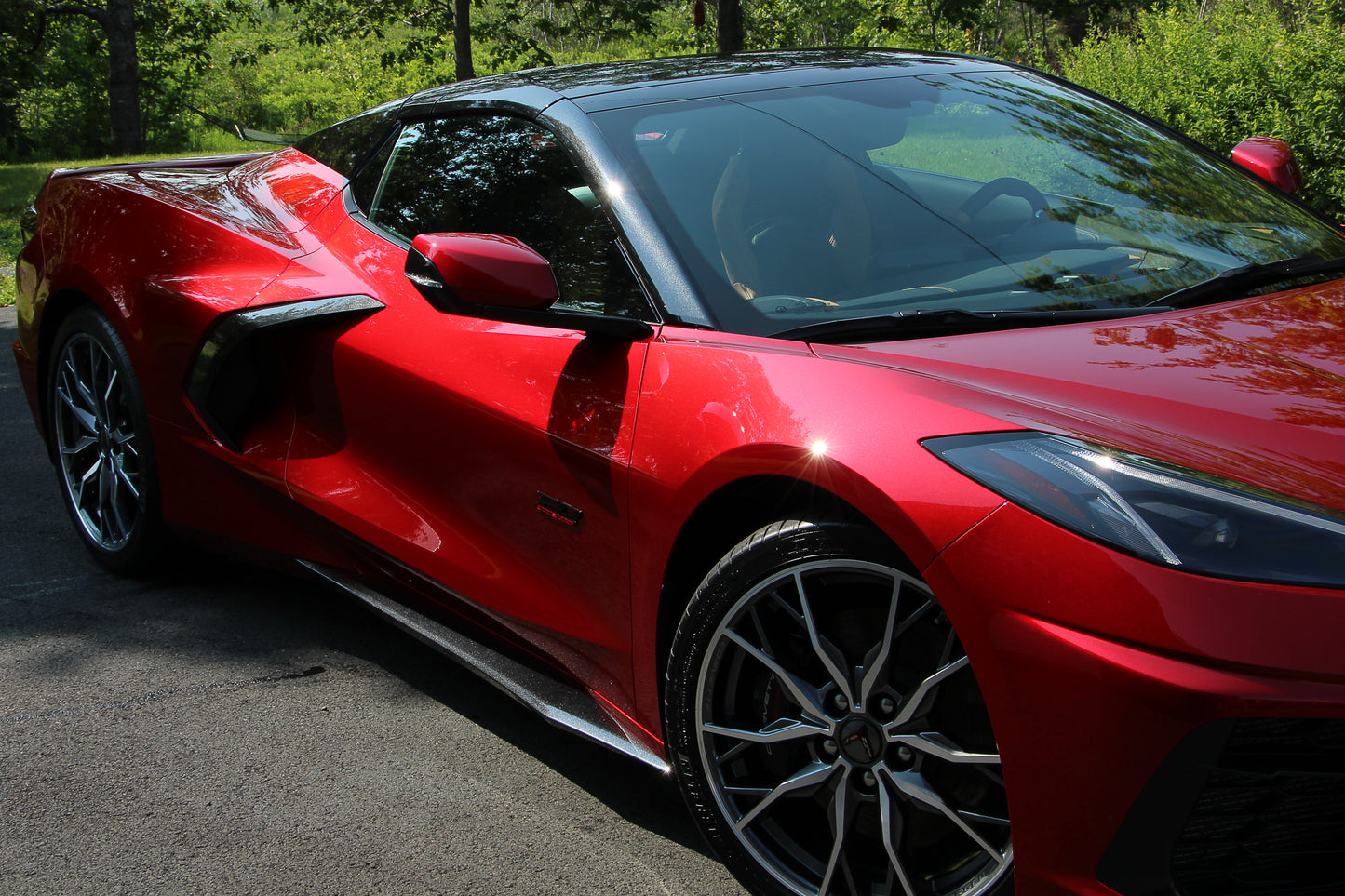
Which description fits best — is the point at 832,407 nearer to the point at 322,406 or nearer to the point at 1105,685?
the point at 1105,685

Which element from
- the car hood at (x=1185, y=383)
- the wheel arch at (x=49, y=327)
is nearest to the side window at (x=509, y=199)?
the car hood at (x=1185, y=383)

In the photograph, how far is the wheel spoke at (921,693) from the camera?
5.24ft

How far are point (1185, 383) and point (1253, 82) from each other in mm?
8236

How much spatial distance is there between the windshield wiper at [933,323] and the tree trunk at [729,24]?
567 inches

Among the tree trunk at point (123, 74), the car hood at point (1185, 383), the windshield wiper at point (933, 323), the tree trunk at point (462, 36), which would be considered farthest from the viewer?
the tree trunk at point (462, 36)

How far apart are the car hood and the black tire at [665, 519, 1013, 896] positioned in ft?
1.04

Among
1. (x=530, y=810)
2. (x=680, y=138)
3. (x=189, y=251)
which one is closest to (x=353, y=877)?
(x=530, y=810)

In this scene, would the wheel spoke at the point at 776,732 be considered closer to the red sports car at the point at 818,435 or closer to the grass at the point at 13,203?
the red sports car at the point at 818,435

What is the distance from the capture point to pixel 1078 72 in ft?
39.7

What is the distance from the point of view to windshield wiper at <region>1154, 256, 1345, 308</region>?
6.95ft

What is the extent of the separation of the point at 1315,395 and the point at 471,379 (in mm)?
1516

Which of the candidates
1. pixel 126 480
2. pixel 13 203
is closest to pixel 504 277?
pixel 126 480

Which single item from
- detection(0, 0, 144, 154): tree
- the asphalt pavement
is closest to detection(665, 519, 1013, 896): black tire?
the asphalt pavement

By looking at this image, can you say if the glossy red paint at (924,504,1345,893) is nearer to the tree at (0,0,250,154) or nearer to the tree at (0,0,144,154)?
the tree at (0,0,144,154)
